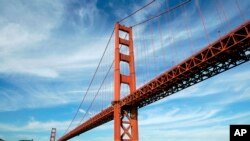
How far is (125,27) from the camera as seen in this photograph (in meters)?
37.7

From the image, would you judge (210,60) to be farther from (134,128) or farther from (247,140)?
(134,128)

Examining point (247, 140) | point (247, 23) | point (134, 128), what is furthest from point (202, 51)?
point (134, 128)

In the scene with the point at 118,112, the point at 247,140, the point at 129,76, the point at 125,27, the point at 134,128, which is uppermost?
the point at 125,27

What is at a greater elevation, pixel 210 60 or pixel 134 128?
pixel 210 60

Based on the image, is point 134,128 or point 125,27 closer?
point 134,128

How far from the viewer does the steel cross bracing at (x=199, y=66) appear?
1827 centimetres

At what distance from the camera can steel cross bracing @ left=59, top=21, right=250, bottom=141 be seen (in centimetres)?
1827

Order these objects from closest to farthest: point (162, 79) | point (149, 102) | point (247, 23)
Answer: point (247, 23) → point (162, 79) → point (149, 102)

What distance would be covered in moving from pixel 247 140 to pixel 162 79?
1348 cm

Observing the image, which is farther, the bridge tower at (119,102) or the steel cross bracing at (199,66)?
the bridge tower at (119,102)

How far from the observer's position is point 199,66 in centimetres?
2145

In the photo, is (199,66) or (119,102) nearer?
(199,66)

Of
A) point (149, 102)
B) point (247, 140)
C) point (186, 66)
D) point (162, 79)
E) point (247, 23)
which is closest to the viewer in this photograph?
point (247, 140)

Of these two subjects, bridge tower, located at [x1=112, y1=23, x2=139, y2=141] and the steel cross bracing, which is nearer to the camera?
the steel cross bracing
